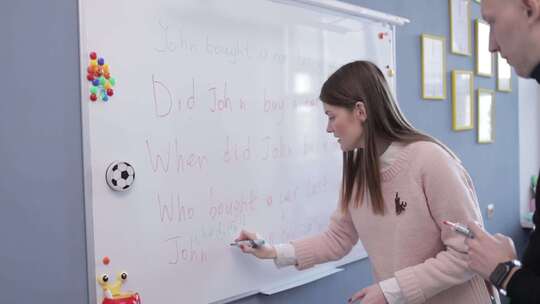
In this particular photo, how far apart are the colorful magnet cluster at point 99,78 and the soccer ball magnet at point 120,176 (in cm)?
18

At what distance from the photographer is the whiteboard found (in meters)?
1.29

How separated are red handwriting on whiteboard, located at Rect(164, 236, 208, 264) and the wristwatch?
2.74ft

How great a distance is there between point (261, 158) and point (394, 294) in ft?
2.08

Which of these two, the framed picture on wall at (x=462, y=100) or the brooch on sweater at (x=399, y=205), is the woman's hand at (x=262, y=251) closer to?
the brooch on sweater at (x=399, y=205)

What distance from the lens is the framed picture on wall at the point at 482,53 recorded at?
3.08 meters

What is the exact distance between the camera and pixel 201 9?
58.7 inches

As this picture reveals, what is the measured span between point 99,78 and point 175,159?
0.32m

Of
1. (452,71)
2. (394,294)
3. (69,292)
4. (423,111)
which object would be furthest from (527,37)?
(452,71)

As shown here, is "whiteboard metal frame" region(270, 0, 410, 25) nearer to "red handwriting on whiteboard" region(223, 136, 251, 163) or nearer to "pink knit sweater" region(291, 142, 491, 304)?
"red handwriting on whiteboard" region(223, 136, 251, 163)

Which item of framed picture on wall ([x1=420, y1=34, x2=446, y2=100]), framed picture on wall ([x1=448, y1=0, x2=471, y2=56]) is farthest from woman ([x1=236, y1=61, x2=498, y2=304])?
framed picture on wall ([x1=448, y1=0, x2=471, y2=56])

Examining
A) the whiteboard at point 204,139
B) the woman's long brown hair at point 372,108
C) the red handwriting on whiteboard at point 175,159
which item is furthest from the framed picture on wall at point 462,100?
the red handwriting on whiteboard at point 175,159

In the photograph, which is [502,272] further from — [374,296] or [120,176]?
[120,176]

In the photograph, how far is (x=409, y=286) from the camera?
50.4 inches

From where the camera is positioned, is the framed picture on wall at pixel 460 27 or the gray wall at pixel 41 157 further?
the framed picture on wall at pixel 460 27
